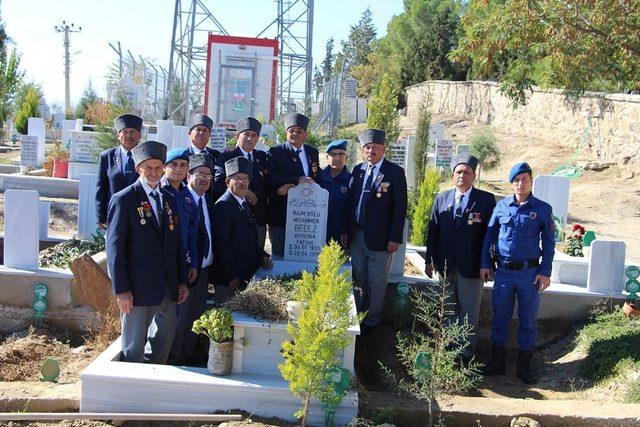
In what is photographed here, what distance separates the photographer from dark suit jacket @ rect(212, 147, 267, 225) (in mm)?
6098

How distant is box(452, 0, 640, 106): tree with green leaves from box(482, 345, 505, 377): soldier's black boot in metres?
4.58

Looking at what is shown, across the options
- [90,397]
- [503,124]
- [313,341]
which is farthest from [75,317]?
[503,124]

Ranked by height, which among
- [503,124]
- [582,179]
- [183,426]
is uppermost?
[503,124]

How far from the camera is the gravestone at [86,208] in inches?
309

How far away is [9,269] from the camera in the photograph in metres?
6.29

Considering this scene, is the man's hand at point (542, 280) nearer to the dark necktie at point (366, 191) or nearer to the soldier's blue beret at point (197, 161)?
the dark necktie at point (366, 191)

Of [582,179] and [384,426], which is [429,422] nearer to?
[384,426]

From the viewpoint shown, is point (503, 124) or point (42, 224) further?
point (503, 124)

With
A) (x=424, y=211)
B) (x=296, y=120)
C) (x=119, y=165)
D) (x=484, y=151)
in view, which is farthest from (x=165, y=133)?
(x=484, y=151)

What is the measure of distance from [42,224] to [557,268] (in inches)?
239

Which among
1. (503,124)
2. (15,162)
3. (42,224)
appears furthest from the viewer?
(503,124)

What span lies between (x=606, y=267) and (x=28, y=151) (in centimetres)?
1257

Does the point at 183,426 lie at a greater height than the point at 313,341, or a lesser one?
lesser

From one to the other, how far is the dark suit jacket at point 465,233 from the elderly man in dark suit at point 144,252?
7.92 ft
